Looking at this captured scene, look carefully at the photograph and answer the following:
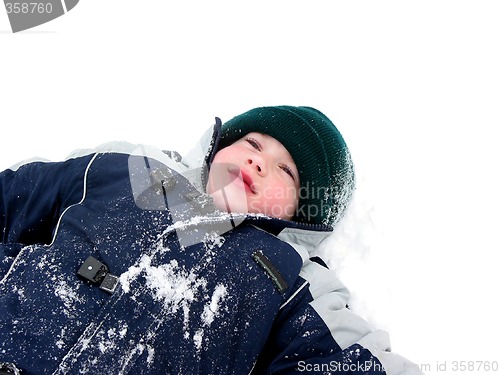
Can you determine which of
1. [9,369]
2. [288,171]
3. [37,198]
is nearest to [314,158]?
[288,171]

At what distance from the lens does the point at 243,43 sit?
257 centimetres

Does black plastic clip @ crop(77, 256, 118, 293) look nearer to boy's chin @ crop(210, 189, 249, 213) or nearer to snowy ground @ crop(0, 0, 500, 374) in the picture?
boy's chin @ crop(210, 189, 249, 213)

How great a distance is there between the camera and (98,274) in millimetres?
1380

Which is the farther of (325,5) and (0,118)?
(325,5)

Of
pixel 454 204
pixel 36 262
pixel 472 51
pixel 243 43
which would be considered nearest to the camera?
pixel 36 262

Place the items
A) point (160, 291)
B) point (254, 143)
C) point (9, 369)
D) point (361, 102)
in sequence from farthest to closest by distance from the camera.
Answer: point (361, 102)
point (254, 143)
point (160, 291)
point (9, 369)

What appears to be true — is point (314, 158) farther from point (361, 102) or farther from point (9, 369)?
point (9, 369)

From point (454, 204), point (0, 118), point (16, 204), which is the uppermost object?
point (0, 118)

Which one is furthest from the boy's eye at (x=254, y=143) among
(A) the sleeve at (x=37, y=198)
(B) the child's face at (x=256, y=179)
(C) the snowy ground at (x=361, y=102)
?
(A) the sleeve at (x=37, y=198)

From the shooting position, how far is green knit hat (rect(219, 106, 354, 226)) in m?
1.72

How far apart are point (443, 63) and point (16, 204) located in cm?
187

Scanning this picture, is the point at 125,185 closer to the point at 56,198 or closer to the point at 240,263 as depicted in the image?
the point at 56,198

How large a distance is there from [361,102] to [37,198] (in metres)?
1.37

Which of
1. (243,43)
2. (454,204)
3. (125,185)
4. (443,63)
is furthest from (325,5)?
(125,185)
